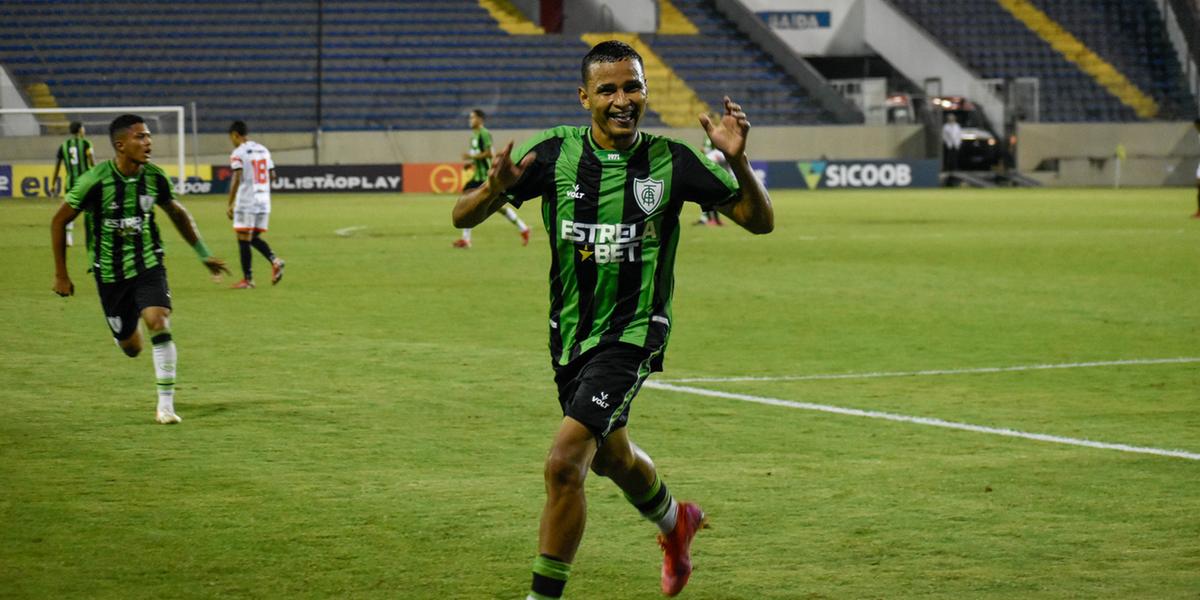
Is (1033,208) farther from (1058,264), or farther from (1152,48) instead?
(1152,48)

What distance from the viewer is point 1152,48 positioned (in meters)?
59.3

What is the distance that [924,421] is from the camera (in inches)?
375

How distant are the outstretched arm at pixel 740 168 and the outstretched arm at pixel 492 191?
2.12ft

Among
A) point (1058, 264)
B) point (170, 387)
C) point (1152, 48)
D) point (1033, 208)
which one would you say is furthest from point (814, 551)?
point (1152, 48)

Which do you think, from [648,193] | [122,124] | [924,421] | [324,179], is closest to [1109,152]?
[324,179]

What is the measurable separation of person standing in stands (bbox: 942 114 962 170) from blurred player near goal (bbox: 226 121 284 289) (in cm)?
3591

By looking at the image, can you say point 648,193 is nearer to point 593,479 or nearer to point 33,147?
point 593,479

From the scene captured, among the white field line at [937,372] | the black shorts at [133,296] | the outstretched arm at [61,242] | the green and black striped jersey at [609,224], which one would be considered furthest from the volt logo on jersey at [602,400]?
the white field line at [937,372]

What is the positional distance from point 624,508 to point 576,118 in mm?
44883

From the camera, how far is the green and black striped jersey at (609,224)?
18.2 feet

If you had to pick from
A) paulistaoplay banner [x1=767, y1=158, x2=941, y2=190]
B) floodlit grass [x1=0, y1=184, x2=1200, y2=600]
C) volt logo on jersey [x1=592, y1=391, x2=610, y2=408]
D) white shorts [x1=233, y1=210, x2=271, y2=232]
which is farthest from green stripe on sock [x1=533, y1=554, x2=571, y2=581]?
paulistaoplay banner [x1=767, y1=158, x2=941, y2=190]

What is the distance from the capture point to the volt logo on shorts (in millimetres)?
5277

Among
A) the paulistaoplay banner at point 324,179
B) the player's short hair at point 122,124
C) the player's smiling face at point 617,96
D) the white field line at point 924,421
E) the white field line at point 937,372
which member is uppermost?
the player's smiling face at point 617,96

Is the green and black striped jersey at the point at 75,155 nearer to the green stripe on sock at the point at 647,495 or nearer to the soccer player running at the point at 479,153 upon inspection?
the soccer player running at the point at 479,153
